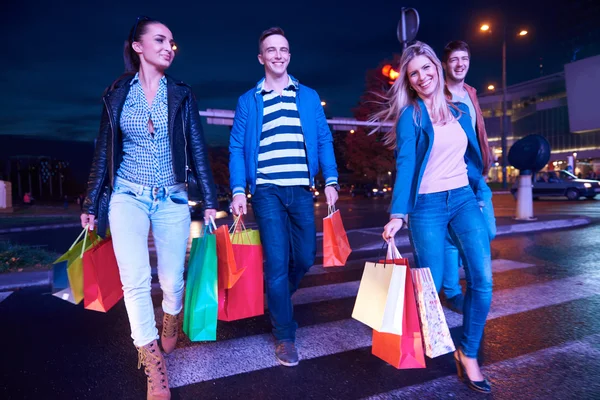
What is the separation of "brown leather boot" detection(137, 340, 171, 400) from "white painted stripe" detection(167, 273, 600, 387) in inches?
9.1

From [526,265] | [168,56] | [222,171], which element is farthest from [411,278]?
[222,171]

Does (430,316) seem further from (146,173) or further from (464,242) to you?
(146,173)

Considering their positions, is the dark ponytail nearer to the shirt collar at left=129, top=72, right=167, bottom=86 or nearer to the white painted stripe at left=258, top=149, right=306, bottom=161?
the shirt collar at left=129, top=72, right=167, bottom=86

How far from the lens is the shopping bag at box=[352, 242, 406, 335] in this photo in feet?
8.79

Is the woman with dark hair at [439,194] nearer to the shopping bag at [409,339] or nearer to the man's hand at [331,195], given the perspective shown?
the shopping bag at [409,339]

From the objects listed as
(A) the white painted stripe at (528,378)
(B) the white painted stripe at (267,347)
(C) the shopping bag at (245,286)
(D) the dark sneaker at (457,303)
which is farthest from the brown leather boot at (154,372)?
(D) the dark sneaker at (457,303)

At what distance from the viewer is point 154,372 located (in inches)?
106

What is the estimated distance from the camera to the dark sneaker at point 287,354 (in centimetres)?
317

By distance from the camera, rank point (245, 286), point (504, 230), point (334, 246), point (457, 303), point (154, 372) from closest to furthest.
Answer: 1. point (154, 372)
2. point (245, 286)
3. point (334, 246)
4. point (457, 303)
5. point (504, 230)

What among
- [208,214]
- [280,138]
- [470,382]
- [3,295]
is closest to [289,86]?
[280,138]

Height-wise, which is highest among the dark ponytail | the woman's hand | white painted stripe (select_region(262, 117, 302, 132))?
the dark ponytail

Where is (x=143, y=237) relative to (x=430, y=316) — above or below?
above

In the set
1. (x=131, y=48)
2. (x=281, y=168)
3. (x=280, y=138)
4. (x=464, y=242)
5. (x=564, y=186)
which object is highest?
(x=131, y=48)

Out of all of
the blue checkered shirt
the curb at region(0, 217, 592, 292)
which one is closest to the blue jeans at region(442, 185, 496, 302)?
the blue checkered shirt
